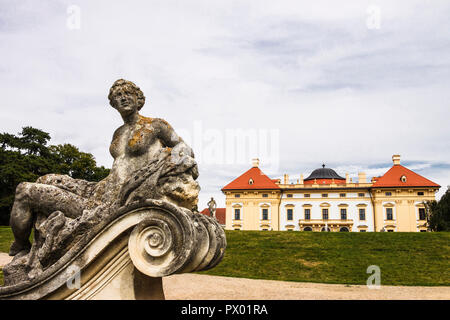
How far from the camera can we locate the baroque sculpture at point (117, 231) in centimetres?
281

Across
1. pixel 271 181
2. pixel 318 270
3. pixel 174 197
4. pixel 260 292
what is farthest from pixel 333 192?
pixel 174 197

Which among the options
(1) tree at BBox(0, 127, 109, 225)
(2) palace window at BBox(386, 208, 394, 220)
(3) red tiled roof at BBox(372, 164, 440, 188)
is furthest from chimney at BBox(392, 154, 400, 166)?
(1) tree at BBox(0, 127, 109, 225)

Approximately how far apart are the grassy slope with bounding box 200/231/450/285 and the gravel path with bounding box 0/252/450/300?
4.09 ft

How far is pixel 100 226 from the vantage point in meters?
2.97

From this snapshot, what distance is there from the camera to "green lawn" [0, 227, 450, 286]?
433 inches

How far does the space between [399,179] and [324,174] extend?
1270cm

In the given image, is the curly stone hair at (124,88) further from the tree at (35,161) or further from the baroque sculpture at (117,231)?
the tree at (35,161)

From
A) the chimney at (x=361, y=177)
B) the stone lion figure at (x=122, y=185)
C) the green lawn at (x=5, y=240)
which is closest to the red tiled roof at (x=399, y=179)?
the chimney at (x=361, y=177)

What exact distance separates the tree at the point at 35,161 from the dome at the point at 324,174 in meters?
37.1

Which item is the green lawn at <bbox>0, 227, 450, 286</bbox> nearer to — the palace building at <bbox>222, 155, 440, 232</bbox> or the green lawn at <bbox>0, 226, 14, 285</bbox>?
the green lawn at <bbox>0, 226, 14, 285</bbox>

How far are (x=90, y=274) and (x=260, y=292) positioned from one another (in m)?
5.65

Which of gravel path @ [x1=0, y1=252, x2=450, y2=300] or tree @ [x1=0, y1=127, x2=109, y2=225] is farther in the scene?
tree @ [x1=0, y1=127, x2=109, y2=225]
